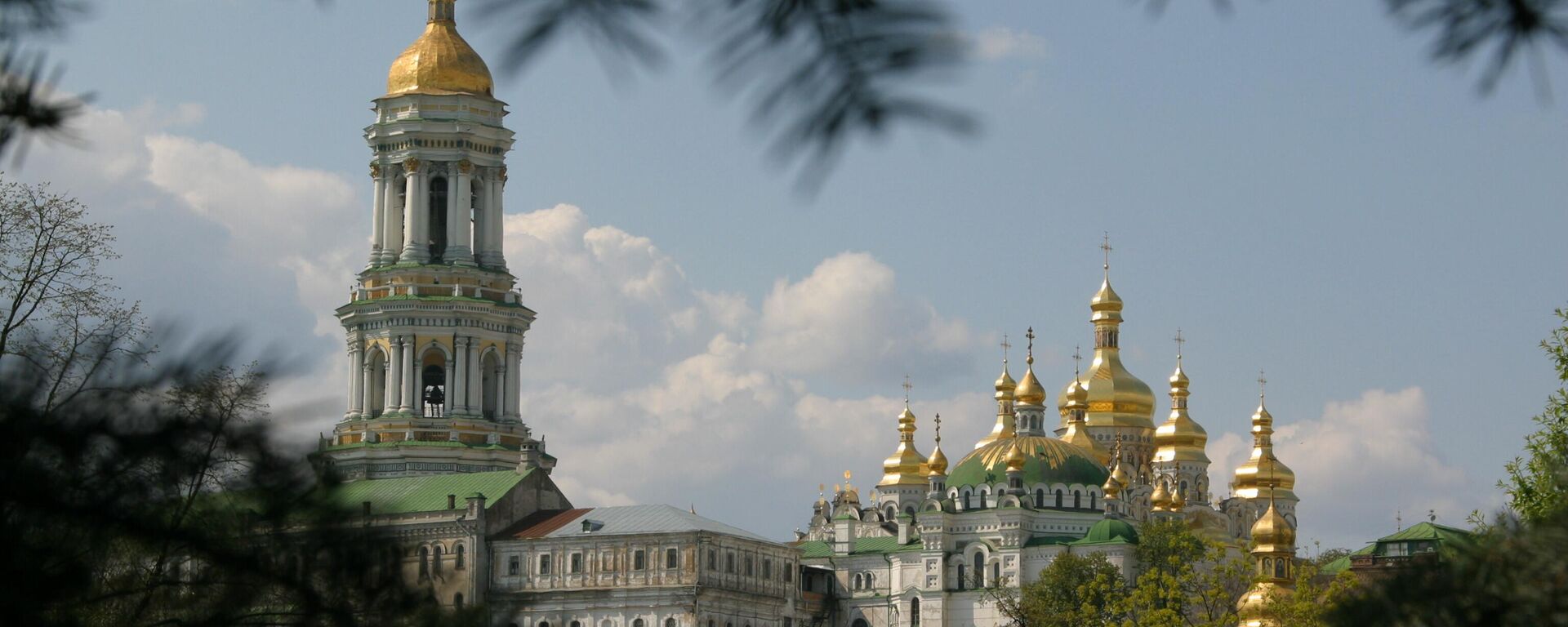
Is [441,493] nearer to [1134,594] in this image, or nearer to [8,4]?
[1134,594]

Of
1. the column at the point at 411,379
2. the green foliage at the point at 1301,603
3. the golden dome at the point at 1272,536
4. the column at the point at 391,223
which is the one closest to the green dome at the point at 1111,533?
the column at the point at 411,379

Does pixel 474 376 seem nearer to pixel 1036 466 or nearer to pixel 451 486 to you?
pixel 451 486

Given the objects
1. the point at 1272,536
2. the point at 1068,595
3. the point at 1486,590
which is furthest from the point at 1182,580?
the point at 1486,590

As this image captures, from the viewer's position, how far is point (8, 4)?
5.61m

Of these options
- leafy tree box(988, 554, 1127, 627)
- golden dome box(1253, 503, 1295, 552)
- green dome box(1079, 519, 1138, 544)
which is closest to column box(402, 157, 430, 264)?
leafy tree box(988, 554, 1127, 627)

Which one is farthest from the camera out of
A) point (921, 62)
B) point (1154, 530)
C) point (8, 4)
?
point (1154, 530)

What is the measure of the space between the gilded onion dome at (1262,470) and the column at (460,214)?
38.5m

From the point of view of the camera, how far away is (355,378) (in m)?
71.7

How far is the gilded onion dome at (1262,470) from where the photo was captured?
99188mm

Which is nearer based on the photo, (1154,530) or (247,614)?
(247,614)

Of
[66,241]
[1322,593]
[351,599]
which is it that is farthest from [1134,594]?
[351,599]

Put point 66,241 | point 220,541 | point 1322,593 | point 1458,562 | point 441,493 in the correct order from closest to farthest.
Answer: point 1458,562, point 220,541, point 66,241, point 1322,593, point 441,493

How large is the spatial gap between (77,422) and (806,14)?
2.16 m

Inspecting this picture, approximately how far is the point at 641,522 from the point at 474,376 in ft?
21.3
